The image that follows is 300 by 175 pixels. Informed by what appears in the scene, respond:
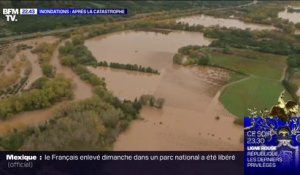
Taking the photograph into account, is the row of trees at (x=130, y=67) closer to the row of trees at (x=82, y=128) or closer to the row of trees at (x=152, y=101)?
the row of trees at (x=152, y=101)

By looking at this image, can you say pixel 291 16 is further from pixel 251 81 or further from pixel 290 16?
pixel 251 81

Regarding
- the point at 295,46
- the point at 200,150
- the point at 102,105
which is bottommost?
the point at 200,150

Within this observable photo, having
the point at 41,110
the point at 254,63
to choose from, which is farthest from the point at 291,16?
the point at 41,110

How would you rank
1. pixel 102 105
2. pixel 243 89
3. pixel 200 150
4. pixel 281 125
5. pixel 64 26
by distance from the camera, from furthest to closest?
pixel 64 26 → pixel 243 89 → pixel 102 105 → pixel 200 150 → pixel 281 125

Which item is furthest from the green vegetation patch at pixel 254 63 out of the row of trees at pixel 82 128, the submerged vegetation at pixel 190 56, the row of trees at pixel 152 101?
the row of trees at pixel 82 128

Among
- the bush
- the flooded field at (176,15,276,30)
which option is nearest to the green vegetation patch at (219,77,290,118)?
the bush

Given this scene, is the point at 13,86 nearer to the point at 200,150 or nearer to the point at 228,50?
the point at 200,150

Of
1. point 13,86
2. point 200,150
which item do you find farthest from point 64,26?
point 200,150
